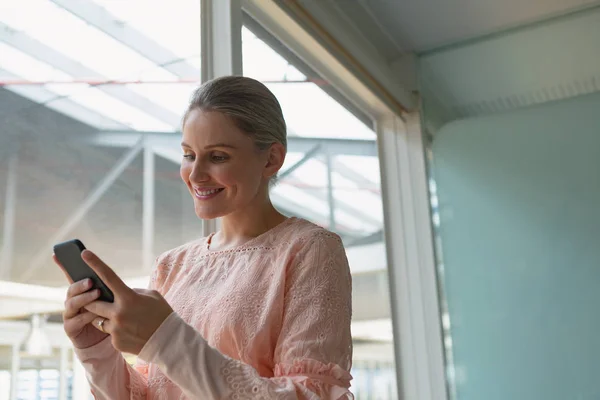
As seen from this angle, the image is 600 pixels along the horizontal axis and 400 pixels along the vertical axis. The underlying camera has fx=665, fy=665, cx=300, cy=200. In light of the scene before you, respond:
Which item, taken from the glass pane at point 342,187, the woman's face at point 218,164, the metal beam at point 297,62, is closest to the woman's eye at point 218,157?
the woman's face at point 218,164

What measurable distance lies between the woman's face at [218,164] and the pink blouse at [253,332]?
0.08 metres

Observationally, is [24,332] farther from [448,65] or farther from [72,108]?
[448,65]

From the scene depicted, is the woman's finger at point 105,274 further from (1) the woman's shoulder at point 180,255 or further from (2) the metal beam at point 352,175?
(2) the metal beam at point 352,175

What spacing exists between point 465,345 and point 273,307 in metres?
1.93

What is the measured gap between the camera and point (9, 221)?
1.09 meters

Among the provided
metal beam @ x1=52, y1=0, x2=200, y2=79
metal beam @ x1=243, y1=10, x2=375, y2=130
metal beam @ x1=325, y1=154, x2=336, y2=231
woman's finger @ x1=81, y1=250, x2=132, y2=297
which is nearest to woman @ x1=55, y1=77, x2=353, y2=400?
woman's finger @ x1=81, y1=250, x2=132, y2=297

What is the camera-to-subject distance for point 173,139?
5.13 feet

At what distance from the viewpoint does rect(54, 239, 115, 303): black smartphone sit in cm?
81

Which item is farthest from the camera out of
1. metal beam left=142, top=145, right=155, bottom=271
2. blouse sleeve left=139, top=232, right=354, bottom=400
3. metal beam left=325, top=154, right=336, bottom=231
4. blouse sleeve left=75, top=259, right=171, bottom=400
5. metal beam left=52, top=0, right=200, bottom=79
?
metal beam left=325, top=154, right=336, bottom=231

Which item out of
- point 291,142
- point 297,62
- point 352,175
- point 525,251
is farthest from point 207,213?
point 525,251

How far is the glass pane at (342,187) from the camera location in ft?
6.92

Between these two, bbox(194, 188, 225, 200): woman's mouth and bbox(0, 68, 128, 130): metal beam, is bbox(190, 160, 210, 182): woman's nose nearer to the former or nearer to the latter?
bbox(194, 188, 225, 200): woman's mouth

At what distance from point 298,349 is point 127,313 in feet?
0.71

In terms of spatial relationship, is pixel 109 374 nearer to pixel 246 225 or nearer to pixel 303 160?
pixel 246 225
